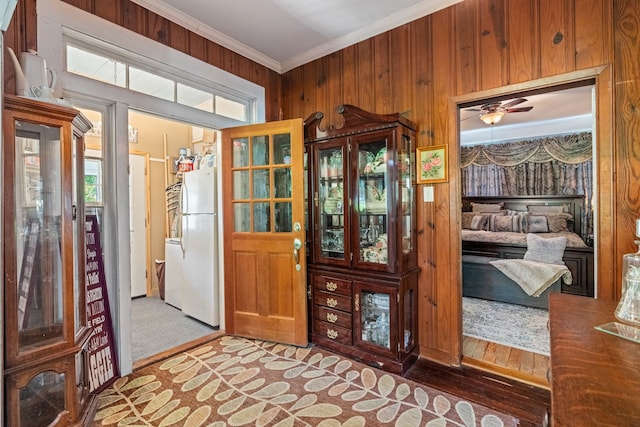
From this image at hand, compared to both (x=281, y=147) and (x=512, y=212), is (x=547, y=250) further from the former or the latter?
(x=281, y=147)

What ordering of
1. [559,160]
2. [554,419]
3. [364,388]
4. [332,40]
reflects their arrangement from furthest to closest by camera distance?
[559,160] → [332,40] → [364,388] → [554,419]

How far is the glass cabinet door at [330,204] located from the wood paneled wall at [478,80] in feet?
1.65

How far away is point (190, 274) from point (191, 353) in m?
1.08

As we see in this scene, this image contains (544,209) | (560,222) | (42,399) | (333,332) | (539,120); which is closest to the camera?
(42,399)

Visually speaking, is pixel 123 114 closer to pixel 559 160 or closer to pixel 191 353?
pixel 191 353

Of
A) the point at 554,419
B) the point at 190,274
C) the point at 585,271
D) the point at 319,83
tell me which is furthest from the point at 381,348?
the point at 585,271

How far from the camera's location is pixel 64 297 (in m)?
1.65

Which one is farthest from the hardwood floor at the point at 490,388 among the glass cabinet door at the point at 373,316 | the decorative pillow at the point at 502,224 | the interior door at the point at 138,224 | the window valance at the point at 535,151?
the decorative pillow at the point at 502,224

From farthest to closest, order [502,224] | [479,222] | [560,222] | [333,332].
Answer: [479,222] → [502,224] → [560,222] → [333,332]

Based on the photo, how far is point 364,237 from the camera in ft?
8.37

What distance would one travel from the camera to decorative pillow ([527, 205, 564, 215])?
576 centimetres

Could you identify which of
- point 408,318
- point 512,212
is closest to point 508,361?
point 408,318

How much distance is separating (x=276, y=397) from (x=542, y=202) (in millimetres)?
6239

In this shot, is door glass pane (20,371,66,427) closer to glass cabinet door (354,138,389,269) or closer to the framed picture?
glass cabinet door (354,138,389,269)
